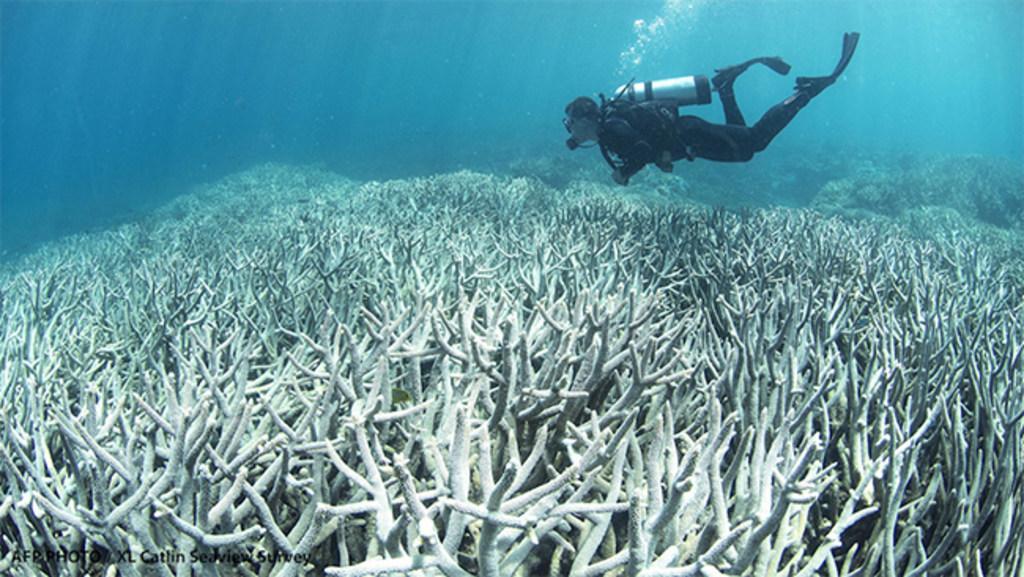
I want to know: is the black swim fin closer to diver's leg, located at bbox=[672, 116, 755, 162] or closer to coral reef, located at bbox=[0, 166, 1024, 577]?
diver's leg, located at bbox=[672, 116, 755, 162]

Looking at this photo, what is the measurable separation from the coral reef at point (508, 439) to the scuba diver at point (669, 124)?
3113 millimetres

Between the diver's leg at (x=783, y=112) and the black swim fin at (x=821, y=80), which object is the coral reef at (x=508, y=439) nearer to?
the diver's leg at (x=783, y=112)

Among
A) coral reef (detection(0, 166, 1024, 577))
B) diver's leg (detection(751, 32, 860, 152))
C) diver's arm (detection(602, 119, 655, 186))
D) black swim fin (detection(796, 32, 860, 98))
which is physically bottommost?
coral reef (detection(0, 166, 1024, 577))

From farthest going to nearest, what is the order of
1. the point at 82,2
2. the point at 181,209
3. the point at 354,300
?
the point at 82,2, the point at 181,209, the point at 354,300

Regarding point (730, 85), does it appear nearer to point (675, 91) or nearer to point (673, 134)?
point (675, 91)

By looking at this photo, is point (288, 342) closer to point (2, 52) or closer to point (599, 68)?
point (2, 52)

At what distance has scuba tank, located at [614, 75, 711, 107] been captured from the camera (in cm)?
748

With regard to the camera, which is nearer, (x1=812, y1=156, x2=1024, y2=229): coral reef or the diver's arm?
the diver's arm

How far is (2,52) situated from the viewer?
3499 inches

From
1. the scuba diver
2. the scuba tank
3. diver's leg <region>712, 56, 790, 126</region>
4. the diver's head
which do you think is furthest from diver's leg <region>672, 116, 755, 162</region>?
the diver's head

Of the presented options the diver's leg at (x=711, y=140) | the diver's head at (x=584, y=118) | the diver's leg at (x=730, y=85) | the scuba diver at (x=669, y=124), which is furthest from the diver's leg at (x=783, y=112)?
the diver's head at (x=584, y=118)

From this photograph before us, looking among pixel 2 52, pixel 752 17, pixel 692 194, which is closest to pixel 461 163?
pixel 692 194

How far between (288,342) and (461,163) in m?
25.7

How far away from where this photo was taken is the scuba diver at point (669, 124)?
671cm
